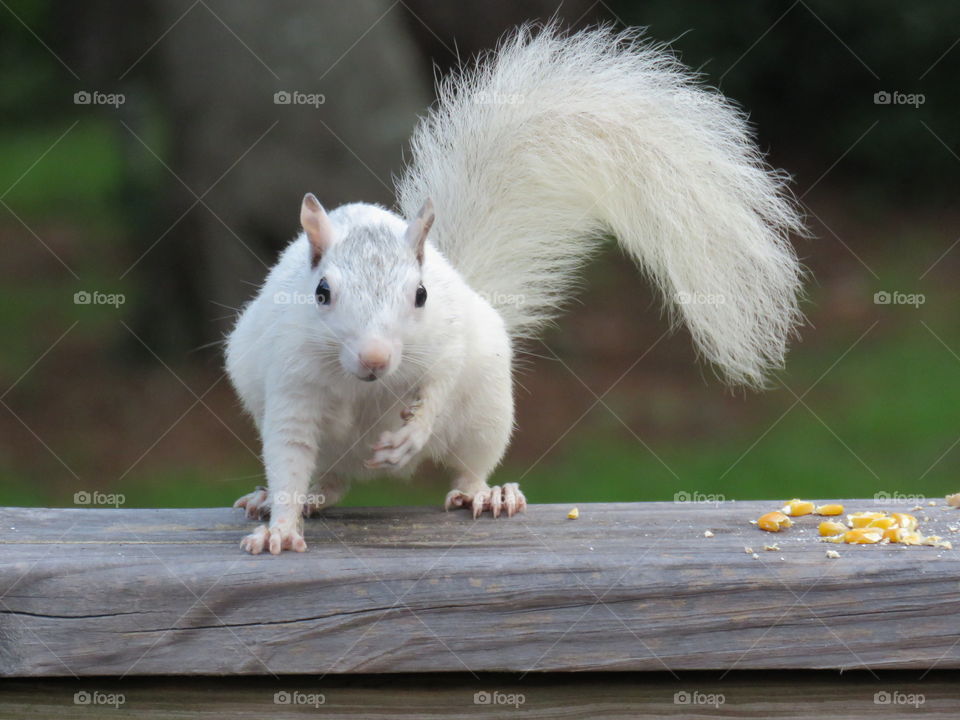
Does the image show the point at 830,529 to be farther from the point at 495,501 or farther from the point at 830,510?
the point at 495,501

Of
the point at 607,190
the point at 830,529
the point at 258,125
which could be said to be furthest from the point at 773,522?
the point at 258,125

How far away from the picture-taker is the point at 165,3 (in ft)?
18.7

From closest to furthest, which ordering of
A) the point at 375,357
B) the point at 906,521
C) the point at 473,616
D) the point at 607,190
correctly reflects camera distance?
the point at 473,616, the point at 375,357, the point at 906,521, the point at 607,190

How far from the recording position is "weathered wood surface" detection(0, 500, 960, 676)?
1.82 meters

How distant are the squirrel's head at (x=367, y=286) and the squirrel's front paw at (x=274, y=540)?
30 centimetres

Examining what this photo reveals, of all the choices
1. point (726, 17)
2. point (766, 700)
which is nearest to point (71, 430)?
point (726, 17)

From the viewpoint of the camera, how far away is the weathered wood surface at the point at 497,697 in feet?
6.07

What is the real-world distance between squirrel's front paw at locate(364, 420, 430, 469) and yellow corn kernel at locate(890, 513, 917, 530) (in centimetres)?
90

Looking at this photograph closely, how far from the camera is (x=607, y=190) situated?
2562 millimetres

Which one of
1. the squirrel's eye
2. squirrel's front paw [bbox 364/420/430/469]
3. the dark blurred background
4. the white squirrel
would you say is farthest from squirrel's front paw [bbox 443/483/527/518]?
the dark blurred background

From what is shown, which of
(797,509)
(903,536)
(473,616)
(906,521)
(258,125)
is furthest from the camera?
(258,125)

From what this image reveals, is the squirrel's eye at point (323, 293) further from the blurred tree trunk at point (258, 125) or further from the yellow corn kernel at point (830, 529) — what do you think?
the blurred tree trunk at point (258, 125)

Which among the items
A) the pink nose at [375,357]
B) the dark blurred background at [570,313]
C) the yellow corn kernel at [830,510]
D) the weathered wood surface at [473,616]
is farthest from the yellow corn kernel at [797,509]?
the dark blurred background at [570,313]

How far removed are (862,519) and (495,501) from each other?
2.36ft
